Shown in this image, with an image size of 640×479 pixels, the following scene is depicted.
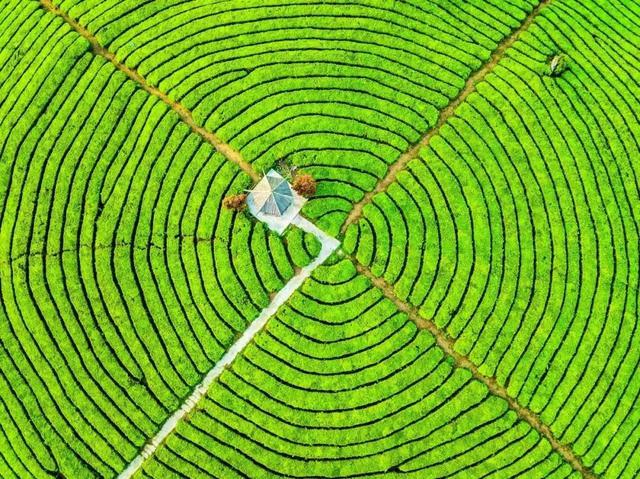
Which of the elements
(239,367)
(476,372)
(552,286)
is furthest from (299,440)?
(552,286)

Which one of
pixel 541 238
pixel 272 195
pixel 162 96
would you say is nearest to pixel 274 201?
pixel 272 195

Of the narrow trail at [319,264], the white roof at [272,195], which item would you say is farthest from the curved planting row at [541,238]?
the white roof at [272,195]

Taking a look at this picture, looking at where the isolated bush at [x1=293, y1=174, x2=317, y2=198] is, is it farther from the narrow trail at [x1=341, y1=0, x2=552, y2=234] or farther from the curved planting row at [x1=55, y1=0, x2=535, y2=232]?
the narrow trail at [x1=341, y1=0, x2=552, y2=234]

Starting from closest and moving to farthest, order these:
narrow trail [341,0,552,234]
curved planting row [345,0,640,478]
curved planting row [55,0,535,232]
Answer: curved planting row [345,0,640,478], narrow trail [341,0,552,234], curved planting row [55,0,535,232]

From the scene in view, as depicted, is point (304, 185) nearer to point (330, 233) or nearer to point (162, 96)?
point (330, 233)

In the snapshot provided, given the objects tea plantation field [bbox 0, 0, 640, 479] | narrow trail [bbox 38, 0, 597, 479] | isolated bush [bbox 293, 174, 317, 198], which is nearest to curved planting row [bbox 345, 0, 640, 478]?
tea plantation field [bbox 0, 0, 640, 479]

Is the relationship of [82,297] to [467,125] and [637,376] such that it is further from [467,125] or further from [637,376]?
[637,376]
